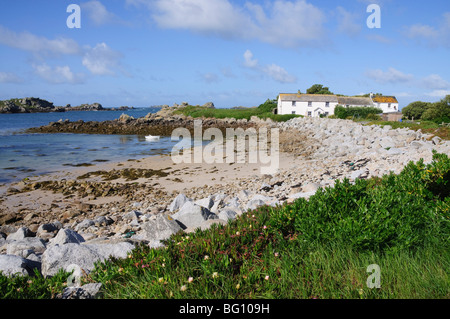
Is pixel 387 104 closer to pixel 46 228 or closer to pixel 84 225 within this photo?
pixel 84 225

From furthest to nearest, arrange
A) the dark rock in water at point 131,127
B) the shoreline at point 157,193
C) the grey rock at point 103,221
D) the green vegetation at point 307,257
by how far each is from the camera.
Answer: the dark rock in water at point 131,127, the grey rock at point 103,221, the shoreline at point 157,193, the green vegetation at point 307,257

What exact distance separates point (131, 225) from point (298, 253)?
18.7 ft

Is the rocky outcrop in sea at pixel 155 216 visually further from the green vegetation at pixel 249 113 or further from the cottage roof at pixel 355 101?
the cottage roof at pixel 355 101

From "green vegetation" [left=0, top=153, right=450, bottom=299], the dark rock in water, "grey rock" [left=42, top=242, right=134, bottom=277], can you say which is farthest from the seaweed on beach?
the dark rock in water

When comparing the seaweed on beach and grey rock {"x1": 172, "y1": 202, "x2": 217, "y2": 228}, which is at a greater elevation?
grey rock {"x1": 172, "y1": 202, "x2": 217, "y2": 228}

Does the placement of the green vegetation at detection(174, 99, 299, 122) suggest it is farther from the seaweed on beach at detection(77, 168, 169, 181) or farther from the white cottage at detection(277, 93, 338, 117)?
the seaweed on beach at detection(77, 168, 169, 181)

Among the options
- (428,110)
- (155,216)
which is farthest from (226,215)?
(428,110)

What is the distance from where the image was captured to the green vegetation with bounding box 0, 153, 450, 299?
10.8 ft

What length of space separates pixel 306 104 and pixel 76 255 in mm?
59581

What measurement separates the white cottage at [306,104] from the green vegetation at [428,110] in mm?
14525

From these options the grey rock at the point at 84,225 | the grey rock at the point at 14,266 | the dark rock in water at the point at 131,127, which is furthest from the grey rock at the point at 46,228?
the dark rock in water at the point at 131,127

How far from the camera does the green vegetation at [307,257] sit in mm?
3287

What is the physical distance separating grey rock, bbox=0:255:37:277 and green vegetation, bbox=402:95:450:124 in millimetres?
41168

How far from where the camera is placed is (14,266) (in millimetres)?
4145
